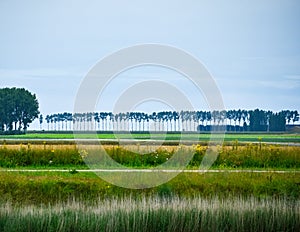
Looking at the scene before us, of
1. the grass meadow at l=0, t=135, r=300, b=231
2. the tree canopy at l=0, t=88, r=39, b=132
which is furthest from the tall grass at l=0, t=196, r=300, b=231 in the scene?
the tree canopy at l=0, t=88, r=39, b=132

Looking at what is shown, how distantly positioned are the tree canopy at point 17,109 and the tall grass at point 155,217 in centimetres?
6771

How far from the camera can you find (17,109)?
8456 cm

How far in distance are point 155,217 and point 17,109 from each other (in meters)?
72.8

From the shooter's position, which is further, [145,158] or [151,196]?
[145,158]

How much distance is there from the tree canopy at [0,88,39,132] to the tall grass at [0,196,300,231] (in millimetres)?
67707

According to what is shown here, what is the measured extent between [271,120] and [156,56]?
229ft

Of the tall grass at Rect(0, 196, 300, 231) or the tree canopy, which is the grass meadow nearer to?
the tall grass at Rect(0, 196, 300, 231)

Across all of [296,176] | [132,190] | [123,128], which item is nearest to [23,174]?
[132,190]

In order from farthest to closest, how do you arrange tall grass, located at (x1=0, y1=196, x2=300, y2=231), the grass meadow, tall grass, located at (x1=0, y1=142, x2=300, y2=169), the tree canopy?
the tree canopy < tall grass, located at (x1=0, y1=142, x2=300, y2=169) < the grass meadow < tall grass, located at (x1=0, y1=196, x2=300, y2=231)

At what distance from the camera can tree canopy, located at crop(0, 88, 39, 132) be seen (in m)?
81.8

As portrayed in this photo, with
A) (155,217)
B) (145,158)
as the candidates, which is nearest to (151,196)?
(155,217)

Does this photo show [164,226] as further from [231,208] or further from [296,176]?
[296,176]

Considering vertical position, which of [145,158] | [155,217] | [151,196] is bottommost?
[155,217]

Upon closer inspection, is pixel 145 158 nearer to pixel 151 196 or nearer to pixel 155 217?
pixel 151 196
